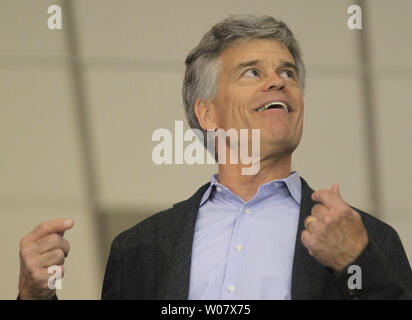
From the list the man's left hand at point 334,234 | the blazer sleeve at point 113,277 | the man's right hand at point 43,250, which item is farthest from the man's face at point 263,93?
the man's right hand at point 43,250

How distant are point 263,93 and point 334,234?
0.55 metres

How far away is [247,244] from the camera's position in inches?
77.3

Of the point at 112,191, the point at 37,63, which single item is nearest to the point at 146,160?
the point at 112,191

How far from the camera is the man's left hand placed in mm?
1732

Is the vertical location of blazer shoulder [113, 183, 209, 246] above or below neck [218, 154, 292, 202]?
below

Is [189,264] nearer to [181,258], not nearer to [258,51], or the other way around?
[181,258]

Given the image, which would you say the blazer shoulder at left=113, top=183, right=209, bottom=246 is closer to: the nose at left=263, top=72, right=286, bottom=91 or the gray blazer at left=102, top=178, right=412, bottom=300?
the gray blazer at left=102, top=178, right=412, bottom=300

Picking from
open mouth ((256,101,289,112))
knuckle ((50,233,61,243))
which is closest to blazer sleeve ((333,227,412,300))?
open mouth ((256,101,289,112))

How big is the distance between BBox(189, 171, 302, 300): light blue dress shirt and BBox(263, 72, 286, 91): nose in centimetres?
26

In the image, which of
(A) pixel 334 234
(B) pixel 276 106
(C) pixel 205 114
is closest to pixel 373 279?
(A) pixel 334 234

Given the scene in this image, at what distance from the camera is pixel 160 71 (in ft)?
8.20

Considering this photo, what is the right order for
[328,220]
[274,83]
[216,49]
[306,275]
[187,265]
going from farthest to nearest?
1. [216,49]
2. [274,83]
3. [187,265]
4. [306,275]
5. [328,220]

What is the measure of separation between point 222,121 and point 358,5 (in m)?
0.69

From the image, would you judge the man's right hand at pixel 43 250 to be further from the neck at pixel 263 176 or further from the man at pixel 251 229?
the neck at pixel 263 176
